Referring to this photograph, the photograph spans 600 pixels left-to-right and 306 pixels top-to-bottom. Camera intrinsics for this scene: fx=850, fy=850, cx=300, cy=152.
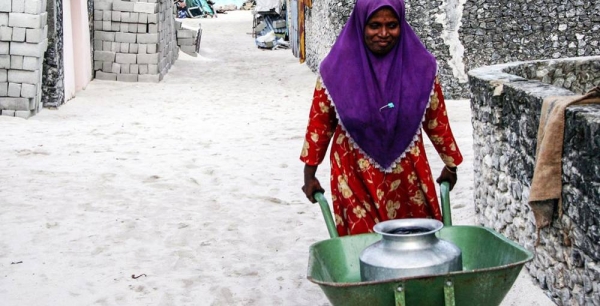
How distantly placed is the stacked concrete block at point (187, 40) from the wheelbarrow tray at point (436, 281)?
18173 mm

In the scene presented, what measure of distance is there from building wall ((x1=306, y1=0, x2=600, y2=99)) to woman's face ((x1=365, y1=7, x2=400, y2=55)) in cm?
894

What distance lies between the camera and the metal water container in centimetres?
241

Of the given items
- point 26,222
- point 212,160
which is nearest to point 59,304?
point 26,222

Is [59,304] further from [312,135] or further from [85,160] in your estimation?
[85,160]

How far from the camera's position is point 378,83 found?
3.06 metres

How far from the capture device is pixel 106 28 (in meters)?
15.3

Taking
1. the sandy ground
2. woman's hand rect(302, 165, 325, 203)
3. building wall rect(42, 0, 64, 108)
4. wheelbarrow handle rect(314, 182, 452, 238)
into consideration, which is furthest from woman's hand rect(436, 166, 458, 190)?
building wall rect(42, 0, 64, 108)

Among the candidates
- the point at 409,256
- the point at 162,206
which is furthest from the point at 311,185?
the point at 162,206

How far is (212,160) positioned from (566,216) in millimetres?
5065

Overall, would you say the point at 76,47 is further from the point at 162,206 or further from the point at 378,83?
the point at 378,83

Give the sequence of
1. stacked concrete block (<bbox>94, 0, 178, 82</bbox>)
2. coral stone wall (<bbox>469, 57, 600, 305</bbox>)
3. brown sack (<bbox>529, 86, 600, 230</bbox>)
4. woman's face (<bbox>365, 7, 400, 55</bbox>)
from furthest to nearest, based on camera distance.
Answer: stacked concrete block (<bbox>94, 0, 178, 82</bbox>)
brown sack (<bbox>529, 86, 600, 230</bbox>)
coral stone wall (<bbox>469, 57, 600, 305</bbox>)
woman's face (<bbox>365, 7, 400, 55</bbox>)

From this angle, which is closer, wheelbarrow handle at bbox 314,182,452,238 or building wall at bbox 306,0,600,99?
wheelbarrow handle at bbox 314,182,452,238

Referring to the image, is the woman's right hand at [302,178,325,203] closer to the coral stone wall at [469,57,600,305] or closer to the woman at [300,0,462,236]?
the woman at [300,0,462,236]

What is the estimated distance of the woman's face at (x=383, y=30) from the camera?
3.03m
